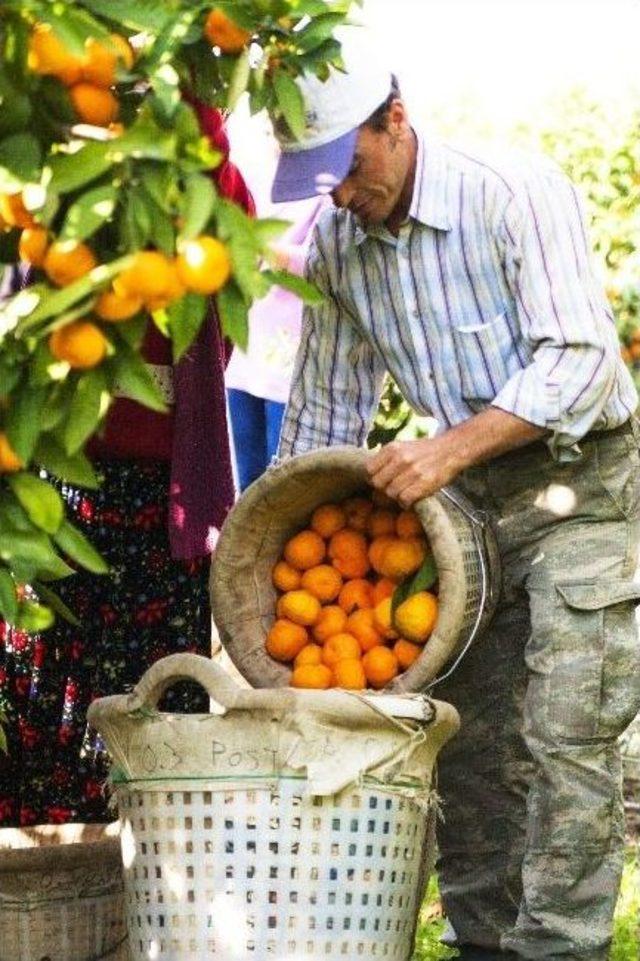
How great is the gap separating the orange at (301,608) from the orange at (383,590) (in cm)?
11

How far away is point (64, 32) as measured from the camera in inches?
81.9

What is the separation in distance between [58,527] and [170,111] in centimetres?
50

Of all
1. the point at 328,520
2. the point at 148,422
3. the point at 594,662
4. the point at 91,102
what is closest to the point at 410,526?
the point at 328,520

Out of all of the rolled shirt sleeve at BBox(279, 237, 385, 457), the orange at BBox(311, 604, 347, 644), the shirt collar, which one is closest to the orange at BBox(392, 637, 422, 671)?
the orange at BBox(311, 604, 347, 644)

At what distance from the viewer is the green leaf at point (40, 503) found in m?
2.24

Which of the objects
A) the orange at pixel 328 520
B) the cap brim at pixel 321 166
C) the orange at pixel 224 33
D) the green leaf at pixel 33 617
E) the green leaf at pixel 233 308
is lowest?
the orange at pixel 328 520

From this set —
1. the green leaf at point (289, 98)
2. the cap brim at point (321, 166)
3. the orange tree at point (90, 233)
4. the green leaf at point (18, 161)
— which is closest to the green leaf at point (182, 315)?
the orange tree at point (90, 233)

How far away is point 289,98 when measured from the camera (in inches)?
95.8

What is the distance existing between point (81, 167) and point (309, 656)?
4.26 feet

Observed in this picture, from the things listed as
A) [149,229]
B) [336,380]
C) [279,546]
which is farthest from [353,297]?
[149,229]

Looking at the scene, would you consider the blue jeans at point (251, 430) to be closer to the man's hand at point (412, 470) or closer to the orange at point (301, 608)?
the orange at point (301, 608)

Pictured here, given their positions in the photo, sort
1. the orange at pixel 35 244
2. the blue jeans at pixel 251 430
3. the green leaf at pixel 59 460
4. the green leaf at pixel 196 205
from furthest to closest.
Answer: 1. the blue jeans at pixel 251 430
2. the green leaf at pixel 59 460
3. the orange at pixel 35 244
4. the green leaf at pixel 196 205

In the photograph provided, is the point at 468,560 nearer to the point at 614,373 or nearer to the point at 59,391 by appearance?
the point at 614,373

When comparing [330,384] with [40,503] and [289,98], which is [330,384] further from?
[40,503]
